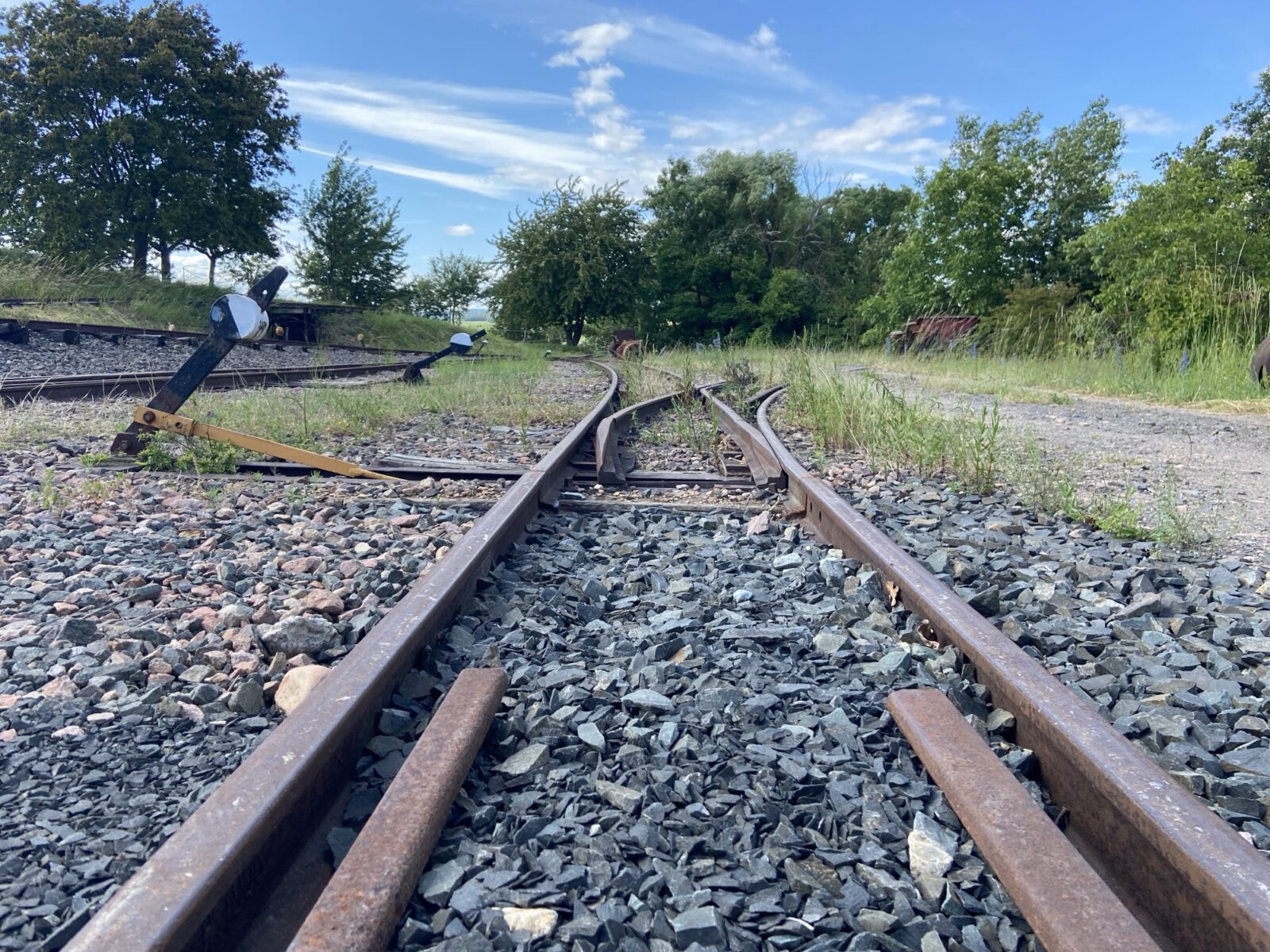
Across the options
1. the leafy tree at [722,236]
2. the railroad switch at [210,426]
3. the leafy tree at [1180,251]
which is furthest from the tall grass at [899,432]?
the leafy tree at [722,236]

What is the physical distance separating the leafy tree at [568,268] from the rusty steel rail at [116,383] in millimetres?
23369

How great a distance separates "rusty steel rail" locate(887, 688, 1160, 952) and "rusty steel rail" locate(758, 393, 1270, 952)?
12 centimetres

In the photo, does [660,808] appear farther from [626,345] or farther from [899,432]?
Answer: [626,345]

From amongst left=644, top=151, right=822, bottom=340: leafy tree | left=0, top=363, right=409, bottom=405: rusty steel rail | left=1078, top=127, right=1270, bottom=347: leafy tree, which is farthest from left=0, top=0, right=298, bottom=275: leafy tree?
left=1078, top=127, right=1270, bottom=347: leafy tree

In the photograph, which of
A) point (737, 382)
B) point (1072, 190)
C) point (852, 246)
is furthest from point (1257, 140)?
point (737, 382)

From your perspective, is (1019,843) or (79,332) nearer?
(1019,843)

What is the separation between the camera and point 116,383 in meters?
7.61

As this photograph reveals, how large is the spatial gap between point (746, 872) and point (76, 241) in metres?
32.1

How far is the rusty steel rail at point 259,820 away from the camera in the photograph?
3.39ft

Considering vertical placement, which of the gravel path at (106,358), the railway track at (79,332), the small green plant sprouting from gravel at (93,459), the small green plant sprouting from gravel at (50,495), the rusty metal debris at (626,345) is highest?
the rusty metal debris at (626,345)

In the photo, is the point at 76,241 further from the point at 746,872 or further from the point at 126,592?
the point at 746,872

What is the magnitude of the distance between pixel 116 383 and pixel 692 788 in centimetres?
794

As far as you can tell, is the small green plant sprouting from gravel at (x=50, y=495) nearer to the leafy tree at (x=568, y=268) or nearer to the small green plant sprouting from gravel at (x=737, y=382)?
the small green plant sprouting from gravel at (x=737, y=382)

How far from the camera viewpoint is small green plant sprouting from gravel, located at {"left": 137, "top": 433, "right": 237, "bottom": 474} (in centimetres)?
438
